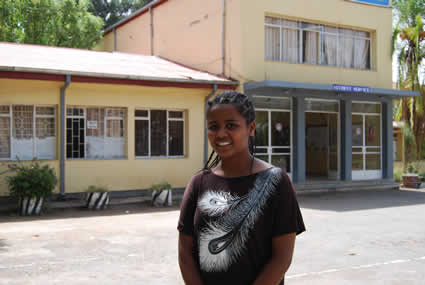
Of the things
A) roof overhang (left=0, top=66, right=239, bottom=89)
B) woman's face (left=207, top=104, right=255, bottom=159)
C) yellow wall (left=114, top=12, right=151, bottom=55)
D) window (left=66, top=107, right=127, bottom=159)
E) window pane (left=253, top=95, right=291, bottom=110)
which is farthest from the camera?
yellow wall (left=114, top=12, right=151, bottom=55)

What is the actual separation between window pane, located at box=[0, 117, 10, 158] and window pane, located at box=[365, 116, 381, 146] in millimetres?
12362

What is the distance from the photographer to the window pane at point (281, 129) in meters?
16.0

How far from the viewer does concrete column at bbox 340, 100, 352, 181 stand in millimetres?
17062

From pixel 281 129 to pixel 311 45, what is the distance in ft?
10.3

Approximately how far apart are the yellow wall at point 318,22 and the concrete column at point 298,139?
87 centimetres

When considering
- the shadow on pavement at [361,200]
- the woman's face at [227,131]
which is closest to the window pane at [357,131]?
the shadow on pavement at [361,200]

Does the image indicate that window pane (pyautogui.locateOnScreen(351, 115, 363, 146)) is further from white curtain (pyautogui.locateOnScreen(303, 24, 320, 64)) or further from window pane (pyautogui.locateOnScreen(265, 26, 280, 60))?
window pane (pyautogui.locateOnScreen(265, 26, 280, 60))

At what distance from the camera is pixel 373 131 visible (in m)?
18.1

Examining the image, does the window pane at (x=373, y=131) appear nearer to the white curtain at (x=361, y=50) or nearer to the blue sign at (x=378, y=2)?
the white curtain at (x=361, y=50)

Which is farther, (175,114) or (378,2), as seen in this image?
(378,2)

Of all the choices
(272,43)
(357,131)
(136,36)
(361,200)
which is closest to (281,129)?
(272,43)

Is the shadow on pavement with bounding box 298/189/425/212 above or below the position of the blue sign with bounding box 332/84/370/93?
below

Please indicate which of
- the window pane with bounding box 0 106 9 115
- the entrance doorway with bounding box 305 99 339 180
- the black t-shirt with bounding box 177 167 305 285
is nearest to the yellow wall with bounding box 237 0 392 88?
the entrance doorway with bounding box 305 99 339 180

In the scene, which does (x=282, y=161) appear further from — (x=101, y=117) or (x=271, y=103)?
(x=101, y=117)
